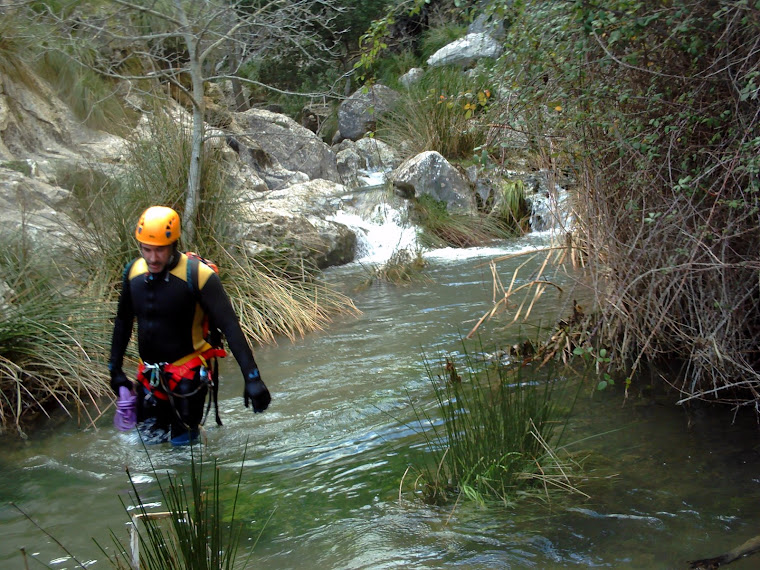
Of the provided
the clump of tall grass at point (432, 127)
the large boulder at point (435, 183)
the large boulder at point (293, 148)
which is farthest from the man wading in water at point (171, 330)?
the large boulder at point (293, 148)

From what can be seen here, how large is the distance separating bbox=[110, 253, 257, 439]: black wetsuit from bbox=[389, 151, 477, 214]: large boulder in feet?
32.1

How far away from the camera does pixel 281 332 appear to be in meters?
7.47

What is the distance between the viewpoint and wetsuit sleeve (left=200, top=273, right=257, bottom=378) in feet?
12.9

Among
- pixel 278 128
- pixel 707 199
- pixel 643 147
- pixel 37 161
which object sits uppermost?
pixel 278 128

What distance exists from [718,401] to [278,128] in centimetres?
1339

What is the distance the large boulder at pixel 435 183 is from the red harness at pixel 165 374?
979 centimetres

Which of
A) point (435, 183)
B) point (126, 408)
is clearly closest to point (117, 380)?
point (126, 408)

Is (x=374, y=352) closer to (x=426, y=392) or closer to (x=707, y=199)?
(x=426, y=392)

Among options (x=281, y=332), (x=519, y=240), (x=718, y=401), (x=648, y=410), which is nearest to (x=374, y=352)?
(x=281, y=332)

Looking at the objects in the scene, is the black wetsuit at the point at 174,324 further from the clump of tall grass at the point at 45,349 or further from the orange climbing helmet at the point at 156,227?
the clump of tall grass at the point at 45,349

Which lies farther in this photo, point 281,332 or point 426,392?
point 281,332

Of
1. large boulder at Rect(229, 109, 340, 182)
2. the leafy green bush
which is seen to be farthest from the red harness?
large boulder at Rect(229, 109, 340, 182)

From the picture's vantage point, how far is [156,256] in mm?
3957

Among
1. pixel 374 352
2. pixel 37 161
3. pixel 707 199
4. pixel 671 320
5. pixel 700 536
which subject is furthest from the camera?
pixel 37 161
